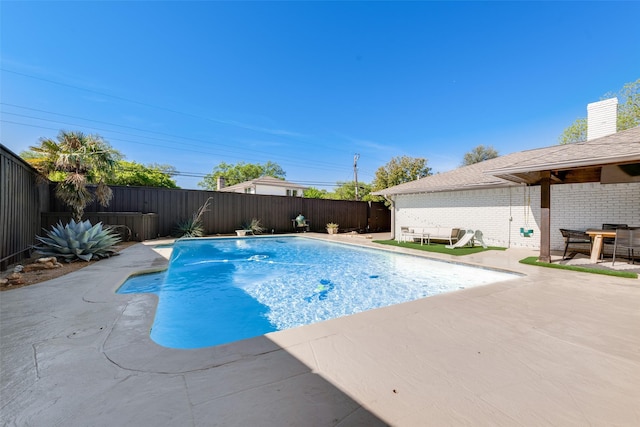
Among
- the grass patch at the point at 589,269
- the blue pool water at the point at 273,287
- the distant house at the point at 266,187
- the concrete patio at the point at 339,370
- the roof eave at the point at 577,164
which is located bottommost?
the blue pool water at the point at 273,287

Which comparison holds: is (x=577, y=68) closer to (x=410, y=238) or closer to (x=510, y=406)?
(x=410, y=238)

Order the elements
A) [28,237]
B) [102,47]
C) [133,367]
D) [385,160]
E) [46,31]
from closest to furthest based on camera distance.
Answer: [133,367] → [28,237] → [46,31] → [102,47] → [385,160]

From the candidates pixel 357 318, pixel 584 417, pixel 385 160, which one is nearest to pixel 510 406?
pixel 584 417

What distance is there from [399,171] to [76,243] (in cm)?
1962

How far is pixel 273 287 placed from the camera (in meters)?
5.37

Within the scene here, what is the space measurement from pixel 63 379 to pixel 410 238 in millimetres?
11169

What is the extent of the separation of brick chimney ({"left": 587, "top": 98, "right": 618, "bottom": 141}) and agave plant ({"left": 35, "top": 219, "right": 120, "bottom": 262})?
48.4 ft

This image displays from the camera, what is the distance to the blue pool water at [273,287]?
3621 millimetres

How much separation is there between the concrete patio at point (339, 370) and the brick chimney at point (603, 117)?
8.89 m

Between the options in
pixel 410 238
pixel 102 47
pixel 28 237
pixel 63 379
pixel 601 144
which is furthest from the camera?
pixel 410 238

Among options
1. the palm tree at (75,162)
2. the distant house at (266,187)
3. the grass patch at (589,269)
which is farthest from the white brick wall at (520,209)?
the distant house at (266,187)

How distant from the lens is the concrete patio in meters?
1.45

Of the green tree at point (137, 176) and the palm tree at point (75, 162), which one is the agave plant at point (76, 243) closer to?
the palm tree at point (75, 162)

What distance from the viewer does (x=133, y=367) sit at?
1868mm
